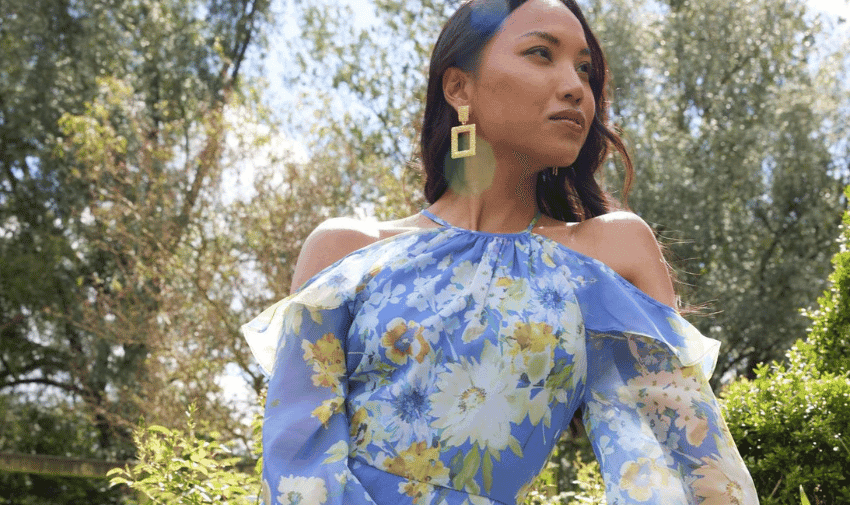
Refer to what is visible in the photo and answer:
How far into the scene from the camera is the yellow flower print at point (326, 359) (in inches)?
78.1

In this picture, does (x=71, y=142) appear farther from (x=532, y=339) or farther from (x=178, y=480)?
(x=532, y=339)

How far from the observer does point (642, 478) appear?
182cm

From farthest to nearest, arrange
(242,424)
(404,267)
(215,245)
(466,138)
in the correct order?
(215,245), (242,424), (466,138), (404,267)

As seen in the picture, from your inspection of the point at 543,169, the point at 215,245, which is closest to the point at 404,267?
the point at 543,169

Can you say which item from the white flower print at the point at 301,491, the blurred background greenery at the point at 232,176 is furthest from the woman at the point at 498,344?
the blurred background greenery at the point at 232,176

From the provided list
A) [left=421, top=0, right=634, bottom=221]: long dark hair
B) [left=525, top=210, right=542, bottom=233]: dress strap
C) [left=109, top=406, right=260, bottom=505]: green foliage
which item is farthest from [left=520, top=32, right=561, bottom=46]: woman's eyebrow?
[left=109, top=406, right=260, bottom=505]: green foliage

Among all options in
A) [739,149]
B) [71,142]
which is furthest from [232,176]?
[739,149]

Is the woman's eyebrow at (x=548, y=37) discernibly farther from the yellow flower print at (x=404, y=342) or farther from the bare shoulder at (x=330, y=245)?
the yellow flower print at (x=404, y=342)

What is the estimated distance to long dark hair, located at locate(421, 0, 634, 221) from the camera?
2266 mm

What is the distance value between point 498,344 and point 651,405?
0.32 meters

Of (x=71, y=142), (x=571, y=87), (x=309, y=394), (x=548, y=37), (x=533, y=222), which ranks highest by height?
(x=71, y=142)

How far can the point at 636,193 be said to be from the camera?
15062 millimetres

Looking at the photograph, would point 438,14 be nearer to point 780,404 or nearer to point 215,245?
point 215,245

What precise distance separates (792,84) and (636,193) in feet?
12.5
